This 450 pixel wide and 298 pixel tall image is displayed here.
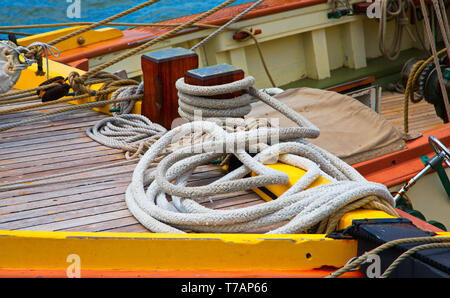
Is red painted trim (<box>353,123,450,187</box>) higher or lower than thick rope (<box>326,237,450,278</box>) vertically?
lower

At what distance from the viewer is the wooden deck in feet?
5.94

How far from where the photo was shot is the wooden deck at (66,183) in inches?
71.2

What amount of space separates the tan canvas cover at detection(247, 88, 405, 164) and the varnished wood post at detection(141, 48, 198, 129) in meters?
0.66

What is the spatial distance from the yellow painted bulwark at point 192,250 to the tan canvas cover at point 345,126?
62.0 inches

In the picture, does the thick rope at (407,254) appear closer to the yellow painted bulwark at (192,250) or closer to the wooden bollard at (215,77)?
the yellow painted bulwark at (192,250)

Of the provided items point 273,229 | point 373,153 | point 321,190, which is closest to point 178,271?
point 273,229

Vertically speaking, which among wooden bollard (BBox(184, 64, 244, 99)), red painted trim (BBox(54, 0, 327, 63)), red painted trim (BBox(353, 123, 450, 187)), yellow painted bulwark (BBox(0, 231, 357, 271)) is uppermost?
wooden bollard (BBox(184, 64, 244, 99))

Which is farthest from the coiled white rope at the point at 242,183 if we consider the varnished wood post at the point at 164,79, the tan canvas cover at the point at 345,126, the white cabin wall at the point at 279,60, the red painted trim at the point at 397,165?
the white cabin wall at the point at 279,60

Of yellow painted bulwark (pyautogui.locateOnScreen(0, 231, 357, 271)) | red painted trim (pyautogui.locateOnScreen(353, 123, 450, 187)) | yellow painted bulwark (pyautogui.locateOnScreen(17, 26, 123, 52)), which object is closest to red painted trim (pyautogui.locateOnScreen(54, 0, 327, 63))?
yellow painted bulwark (pyautogui.locateOnScreen(17, 26, 123, 52))

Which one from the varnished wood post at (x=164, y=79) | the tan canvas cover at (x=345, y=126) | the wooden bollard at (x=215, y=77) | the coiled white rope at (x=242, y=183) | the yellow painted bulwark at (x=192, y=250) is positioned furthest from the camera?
the tan canvas cover at (x=345, y=126)

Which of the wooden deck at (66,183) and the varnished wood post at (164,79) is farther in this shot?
the varnished wood post at (164,79)

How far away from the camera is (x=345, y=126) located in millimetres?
3217

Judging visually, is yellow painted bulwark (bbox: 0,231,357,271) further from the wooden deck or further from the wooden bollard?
the wooden bollard

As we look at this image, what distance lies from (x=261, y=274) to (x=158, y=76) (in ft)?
5.02
